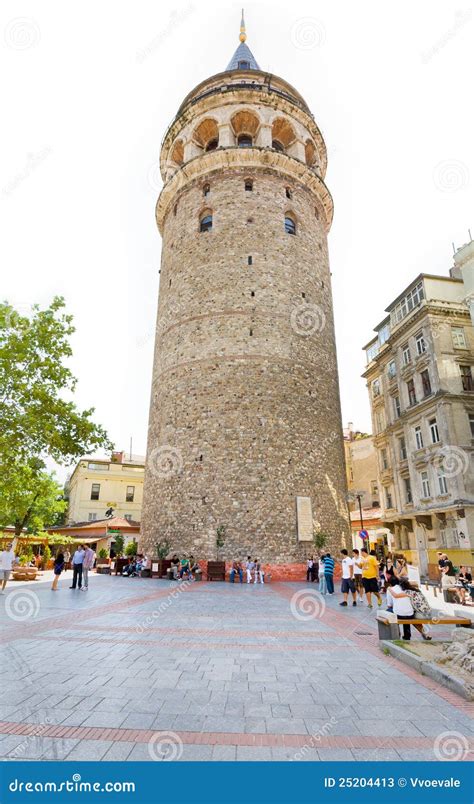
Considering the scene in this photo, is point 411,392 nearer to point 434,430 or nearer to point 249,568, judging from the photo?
point 434,430

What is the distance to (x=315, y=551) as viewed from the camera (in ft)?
61.5

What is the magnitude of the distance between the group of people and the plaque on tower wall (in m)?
2.24

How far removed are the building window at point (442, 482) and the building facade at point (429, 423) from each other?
54mm

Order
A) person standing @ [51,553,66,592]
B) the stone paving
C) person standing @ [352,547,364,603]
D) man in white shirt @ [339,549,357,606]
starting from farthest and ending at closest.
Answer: person standing @ [51,553,66,592], person standing @ [352,547,364,603], man in white shirt @ [339,549,357,606], the stone paving

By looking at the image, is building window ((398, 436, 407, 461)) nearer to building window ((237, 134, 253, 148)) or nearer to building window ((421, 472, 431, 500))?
building window ((421, 472, 431, 500))

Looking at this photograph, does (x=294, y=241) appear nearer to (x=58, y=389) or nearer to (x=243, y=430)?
(x=243, y=430)

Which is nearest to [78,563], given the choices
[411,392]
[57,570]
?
[57,570]

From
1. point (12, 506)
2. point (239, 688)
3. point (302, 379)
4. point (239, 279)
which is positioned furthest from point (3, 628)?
point (239, 279)

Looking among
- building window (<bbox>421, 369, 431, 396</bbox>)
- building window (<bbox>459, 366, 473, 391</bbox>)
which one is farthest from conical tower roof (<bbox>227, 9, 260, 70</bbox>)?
building window (<bbox>459, 366, 473, 391</bbox>)

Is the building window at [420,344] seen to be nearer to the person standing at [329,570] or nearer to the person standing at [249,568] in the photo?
the person standing at [249,568]

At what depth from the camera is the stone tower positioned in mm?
18750

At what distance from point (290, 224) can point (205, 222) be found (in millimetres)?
4767

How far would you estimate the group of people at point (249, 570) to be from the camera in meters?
17.1

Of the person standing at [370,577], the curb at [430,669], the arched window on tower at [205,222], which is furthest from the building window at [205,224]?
the curb at [430,669]
